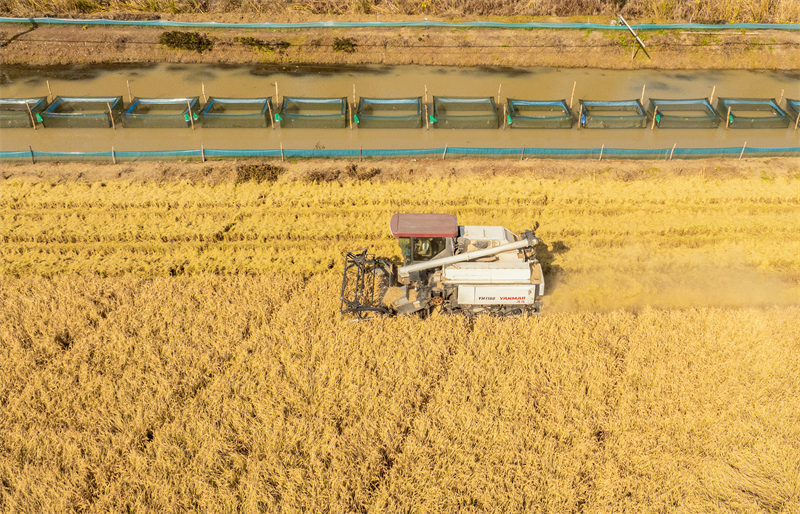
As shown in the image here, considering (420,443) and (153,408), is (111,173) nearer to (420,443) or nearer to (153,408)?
(153,408)

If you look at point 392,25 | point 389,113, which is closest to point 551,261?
point 389,113

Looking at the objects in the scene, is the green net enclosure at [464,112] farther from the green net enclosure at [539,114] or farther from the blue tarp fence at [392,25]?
the blue tarp fence at [392,25]

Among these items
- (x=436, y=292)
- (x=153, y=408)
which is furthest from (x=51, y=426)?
(x=436, y=292)

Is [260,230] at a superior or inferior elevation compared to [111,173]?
inferior

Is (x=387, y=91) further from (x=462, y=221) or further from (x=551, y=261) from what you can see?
(x=551, y=261)

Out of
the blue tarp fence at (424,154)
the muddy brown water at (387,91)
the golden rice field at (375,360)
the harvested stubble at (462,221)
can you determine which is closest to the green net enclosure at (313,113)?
the muddy brown water at (387,91)
